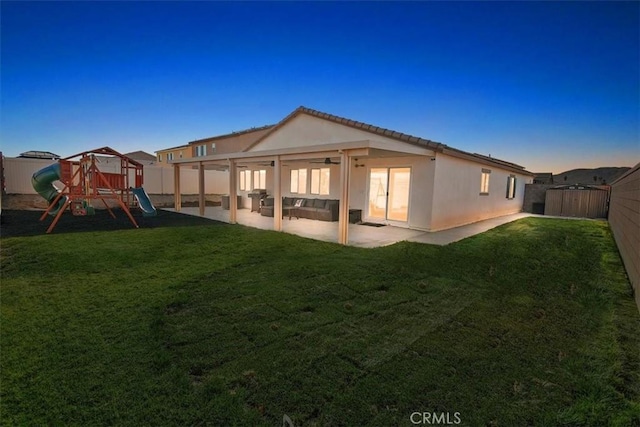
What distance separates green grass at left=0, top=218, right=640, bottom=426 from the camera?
2.29m

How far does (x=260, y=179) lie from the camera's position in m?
17.5

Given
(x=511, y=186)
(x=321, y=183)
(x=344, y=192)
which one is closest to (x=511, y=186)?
(x=511, y=186)

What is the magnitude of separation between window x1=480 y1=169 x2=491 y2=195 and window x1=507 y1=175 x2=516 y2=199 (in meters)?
3.97

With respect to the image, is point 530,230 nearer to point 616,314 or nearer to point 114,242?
point 616,314

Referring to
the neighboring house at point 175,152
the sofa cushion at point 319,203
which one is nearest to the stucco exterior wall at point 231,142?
the neighboring house at point 175,152

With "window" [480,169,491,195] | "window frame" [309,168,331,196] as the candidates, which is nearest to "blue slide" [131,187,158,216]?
"window frame" [309,168,331,196]

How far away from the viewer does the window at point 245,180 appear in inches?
720

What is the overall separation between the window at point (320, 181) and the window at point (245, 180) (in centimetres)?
512

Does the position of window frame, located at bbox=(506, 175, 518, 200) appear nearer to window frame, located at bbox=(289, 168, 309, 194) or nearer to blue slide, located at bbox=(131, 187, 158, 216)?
window frame, located at bbox=(289, 168, 309, 194)

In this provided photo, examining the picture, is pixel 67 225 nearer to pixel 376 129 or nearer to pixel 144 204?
pixel 144 204

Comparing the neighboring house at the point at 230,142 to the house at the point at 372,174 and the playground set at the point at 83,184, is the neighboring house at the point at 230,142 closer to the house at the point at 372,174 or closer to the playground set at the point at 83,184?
the house at the point at 372,174

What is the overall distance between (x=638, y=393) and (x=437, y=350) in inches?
59.8

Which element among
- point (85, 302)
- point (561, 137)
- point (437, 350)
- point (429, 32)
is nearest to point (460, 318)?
point (437, 350)

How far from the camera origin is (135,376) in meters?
2.62
